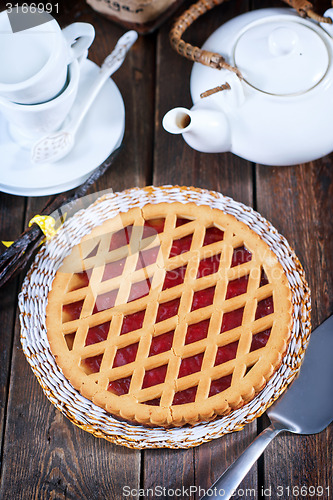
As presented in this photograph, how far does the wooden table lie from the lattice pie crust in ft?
0.36

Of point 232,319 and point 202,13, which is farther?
point 202,13

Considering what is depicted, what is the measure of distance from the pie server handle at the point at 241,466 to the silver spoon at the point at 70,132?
0.55m

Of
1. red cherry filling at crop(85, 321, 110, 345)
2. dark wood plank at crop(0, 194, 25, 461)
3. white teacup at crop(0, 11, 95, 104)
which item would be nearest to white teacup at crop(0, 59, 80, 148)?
white teacup at crop(0, 11, 95, 104)

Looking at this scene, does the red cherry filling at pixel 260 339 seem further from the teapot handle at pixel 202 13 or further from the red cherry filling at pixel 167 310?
the teapot handle at pixel 202 13

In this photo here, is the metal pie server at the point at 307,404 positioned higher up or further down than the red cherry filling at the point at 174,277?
further down

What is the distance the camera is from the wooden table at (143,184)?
789mm

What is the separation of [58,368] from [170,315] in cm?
19

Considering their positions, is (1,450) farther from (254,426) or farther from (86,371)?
(254,426)

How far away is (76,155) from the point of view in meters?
0.90

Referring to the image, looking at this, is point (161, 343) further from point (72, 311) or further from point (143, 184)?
point (143, 184)

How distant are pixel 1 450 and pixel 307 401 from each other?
18.9 inches

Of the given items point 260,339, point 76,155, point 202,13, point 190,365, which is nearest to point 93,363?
point 190,365

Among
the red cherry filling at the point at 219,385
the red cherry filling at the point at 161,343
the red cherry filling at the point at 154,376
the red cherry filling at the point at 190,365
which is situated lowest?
the red cherry filling at the point at 219,385

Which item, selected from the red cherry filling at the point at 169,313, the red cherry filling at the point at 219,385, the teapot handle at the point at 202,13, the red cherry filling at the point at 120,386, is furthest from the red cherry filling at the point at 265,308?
the teapot handle at the point at 202,13
